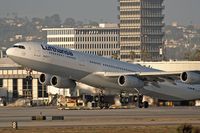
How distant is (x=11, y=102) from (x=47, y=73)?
5165cm

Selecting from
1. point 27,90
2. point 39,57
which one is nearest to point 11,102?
point 27,90

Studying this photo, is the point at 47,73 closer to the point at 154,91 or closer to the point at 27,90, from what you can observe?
the point at 154,91

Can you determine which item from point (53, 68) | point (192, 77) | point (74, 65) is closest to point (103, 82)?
point (74, 65)

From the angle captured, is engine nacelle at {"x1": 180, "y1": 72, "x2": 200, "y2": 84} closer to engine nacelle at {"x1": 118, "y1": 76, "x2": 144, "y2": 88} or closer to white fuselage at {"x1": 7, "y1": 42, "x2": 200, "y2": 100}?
engine nacelle at {"x1": 118, "y1": 76, "x2": 144, "y2": 88}

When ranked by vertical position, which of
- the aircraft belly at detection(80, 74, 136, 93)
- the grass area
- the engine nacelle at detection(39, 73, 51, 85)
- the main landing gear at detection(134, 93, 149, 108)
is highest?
the engine nacelle at detection(39, 73, 51, 85)

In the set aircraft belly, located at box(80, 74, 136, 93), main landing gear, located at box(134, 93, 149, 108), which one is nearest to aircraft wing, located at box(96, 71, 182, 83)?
aircraft belly, located at box(80, 74, 136, 93)

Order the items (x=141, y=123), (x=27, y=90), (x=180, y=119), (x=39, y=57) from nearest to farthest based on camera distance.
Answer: (x=141, y=123) → (x=180, y=119) → (x=39, y=57) → (x=27, y=90)

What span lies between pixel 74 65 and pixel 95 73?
3526mm

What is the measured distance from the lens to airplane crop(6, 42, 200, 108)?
110 meters

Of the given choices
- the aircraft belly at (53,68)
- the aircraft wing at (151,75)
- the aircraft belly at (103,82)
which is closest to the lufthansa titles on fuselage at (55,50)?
the aircraft belly at (53,68)

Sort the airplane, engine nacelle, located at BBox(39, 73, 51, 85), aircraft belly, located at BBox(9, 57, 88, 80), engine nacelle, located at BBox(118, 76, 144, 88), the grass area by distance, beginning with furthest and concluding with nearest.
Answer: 1. engine nacelle, located at BBox(39, 73, 51, 85)
2. engine nacelle, located at BBox(118, 76, 144, 88)
3. the airplane
4. aircraft belly, located at BBox(9, 57, 88, 80)
5. the grass area

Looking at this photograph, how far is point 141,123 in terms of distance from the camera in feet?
286

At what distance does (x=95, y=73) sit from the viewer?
375 feet

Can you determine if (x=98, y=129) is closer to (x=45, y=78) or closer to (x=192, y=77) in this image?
(x=192, y=77)
